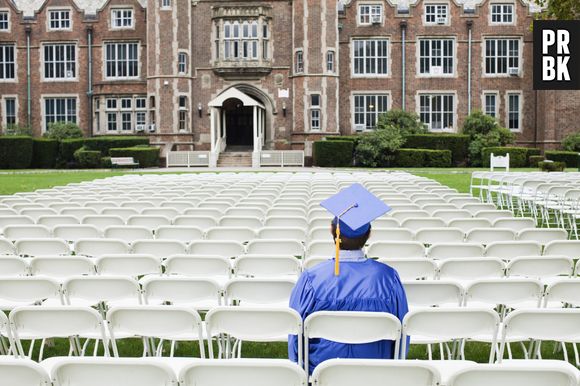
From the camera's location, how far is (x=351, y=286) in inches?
173

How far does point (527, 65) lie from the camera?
4859 cm

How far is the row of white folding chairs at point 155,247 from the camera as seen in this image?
312 inches

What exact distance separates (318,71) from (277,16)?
4838 mm

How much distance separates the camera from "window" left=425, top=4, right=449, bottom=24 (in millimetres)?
49406

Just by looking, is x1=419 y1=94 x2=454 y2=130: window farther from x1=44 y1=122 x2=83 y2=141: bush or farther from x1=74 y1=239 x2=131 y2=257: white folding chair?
x1=74 y1=239 x2=131 y2=257: white folding chair

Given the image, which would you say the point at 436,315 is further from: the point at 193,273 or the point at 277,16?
the point at 277,16

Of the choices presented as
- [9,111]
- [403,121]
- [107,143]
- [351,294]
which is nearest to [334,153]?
[403,121]

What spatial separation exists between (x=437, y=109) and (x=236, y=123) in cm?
1330

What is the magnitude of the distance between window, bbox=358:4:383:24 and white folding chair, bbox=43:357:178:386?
47.5 m

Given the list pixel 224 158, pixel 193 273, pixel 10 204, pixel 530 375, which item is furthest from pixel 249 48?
pixel 530 375

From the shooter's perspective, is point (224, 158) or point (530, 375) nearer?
point (530, 375)

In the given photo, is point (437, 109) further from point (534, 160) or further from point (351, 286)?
point (351, 286)

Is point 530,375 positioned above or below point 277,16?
below

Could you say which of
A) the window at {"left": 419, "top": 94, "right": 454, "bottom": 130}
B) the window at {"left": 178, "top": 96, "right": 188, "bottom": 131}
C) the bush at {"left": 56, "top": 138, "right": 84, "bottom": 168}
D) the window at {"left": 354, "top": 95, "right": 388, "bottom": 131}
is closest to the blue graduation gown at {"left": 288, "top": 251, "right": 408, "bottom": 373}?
the window at {"left": 178, "top": 96, "right": 188, "bottom": 131}
